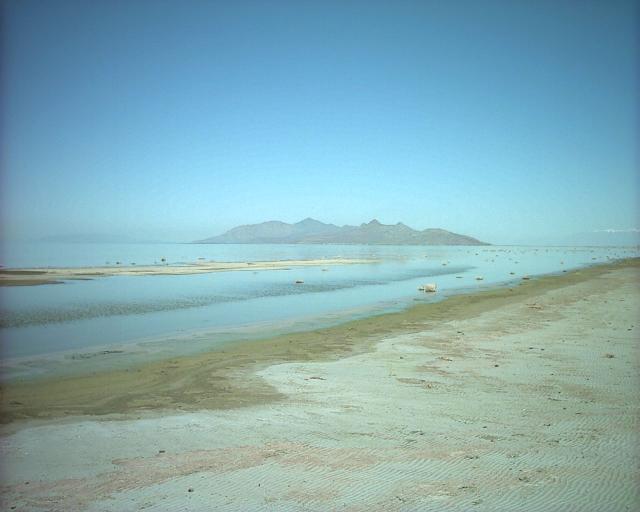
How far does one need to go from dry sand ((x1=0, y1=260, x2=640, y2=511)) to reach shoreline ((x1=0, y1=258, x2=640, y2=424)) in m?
0.07

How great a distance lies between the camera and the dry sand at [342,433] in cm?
543

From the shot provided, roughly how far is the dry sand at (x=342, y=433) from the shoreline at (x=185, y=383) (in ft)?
0.23

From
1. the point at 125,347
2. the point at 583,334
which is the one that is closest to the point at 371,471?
the point at 125,347

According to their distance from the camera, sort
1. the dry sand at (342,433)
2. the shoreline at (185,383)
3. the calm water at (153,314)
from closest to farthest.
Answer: the dry sand at (342,433) < the shoreline at (185,383) < the calm water at (153,314)

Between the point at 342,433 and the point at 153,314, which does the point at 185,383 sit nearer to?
the point at 342,433

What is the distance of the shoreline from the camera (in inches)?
360

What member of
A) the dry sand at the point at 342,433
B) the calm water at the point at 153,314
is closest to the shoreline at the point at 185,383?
the dry sand at the point at 342,433

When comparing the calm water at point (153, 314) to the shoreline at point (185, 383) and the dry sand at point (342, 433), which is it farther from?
the dry sand at point (342, 433)

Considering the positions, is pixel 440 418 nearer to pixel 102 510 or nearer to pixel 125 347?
pixel 102 510

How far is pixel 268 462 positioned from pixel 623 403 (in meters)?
7.00

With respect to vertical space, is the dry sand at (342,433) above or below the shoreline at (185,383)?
above

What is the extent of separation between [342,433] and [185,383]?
197 inches

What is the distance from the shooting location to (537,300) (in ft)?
87.0

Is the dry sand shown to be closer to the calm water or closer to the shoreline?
the shoreline
